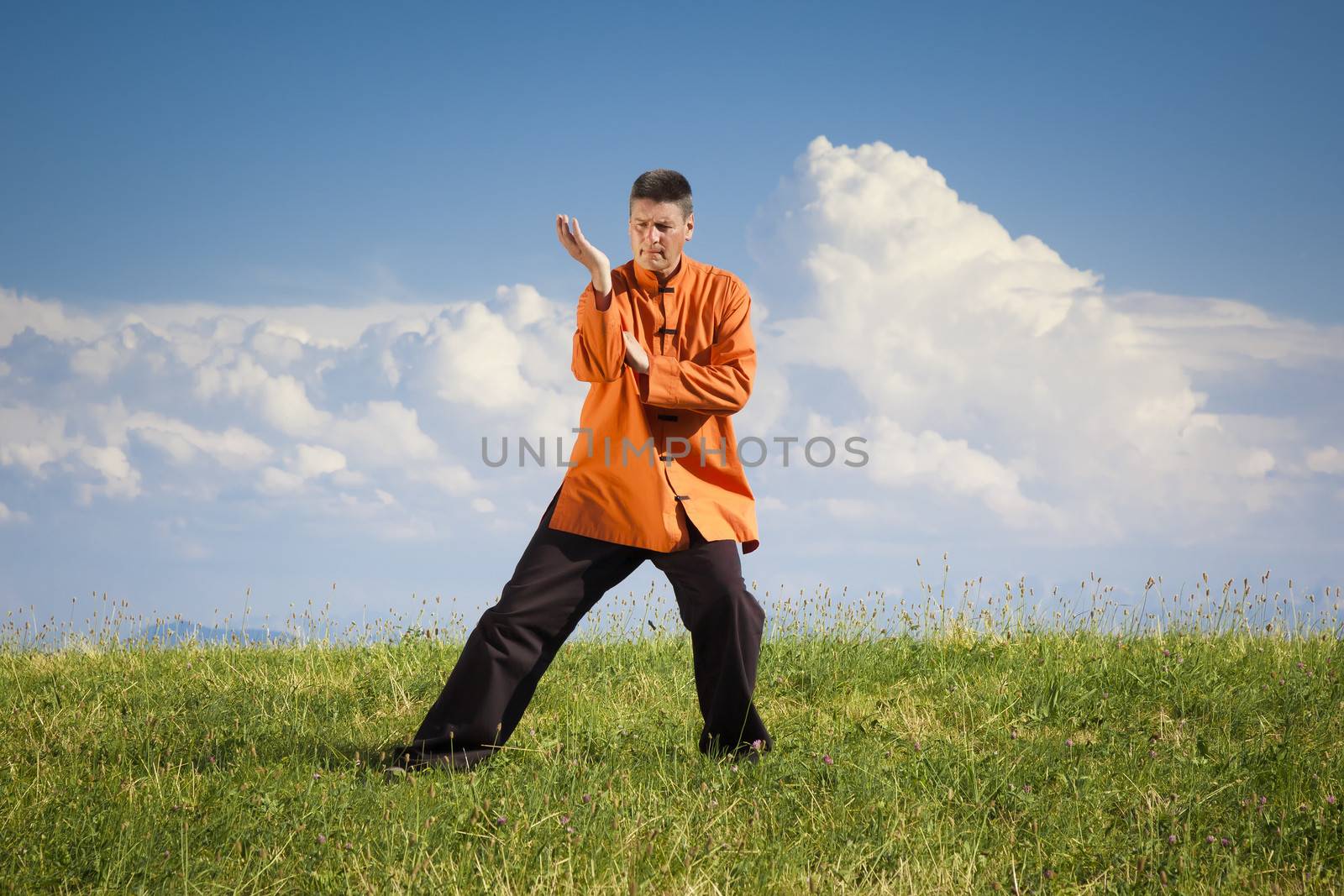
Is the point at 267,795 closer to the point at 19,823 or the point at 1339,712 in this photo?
the point at 19,823

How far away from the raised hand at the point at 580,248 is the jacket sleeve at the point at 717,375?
454mm

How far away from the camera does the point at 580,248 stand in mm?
4469

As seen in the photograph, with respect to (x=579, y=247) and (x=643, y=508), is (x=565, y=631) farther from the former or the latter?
(x=579, y=247)

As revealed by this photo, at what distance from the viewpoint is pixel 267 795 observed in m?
4.13

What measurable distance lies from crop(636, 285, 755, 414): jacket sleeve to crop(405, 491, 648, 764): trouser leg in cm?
72

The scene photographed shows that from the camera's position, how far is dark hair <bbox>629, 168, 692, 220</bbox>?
4.72m

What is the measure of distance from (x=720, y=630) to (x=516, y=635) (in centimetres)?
89

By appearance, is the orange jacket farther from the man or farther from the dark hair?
the dark hair

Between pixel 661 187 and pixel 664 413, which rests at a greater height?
pixel 661 187

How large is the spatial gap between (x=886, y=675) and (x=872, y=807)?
8.67 feet

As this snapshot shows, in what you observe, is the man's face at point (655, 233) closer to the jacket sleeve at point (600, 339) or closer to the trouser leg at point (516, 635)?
the jacket sleeve at point (600, 339)

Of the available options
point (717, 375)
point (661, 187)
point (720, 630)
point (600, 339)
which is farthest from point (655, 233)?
point (720, 630)

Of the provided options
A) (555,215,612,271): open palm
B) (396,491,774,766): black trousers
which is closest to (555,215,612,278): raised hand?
(555,215,612,271): open palm

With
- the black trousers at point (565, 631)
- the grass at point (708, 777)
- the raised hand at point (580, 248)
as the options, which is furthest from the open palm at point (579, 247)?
the grass at point (708, 777)
